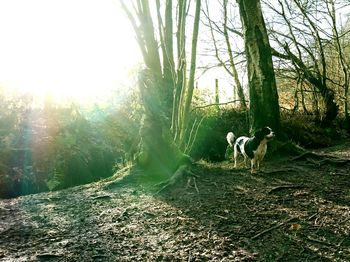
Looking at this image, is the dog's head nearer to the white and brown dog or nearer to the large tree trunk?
the white and brown dog

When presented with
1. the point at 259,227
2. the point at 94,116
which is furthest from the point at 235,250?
the point at 94,116

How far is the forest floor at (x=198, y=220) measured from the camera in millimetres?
3850

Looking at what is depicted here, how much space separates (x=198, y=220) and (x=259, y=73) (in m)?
4.09

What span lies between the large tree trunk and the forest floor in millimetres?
1351

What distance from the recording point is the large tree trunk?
25.6 ft

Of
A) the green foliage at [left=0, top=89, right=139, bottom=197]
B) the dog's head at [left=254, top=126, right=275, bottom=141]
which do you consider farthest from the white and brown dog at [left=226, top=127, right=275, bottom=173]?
the green foliage at [left=0, top=89, right=139, bottom=197]

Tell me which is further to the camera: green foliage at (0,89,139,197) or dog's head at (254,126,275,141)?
green foliage at (0,89,139,197)

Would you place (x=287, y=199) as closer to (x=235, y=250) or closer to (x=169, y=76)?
(x=235, y=250)

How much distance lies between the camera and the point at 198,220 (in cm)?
467

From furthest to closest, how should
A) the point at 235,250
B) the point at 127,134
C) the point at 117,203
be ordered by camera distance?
the point at 127,134 < the point at 117,203 < the point at 235,250

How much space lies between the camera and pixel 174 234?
4320mm

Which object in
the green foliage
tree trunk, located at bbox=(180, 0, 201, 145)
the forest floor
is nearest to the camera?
the forest floor

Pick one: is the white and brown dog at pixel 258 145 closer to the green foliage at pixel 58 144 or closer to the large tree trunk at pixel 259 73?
the large tree trunk at pixel 259 73

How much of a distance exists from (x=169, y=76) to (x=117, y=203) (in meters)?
3.77
